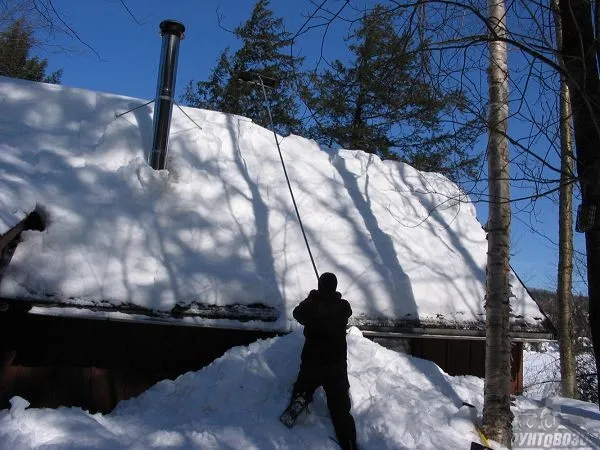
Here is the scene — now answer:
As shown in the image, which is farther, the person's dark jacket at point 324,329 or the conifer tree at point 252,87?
the conifer tree at point 252,87

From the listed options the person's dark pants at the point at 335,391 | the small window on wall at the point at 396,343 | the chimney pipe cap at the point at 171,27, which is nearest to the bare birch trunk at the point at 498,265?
the person's dark pants at the point at 335,391

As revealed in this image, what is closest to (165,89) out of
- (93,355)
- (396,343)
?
(93,355)

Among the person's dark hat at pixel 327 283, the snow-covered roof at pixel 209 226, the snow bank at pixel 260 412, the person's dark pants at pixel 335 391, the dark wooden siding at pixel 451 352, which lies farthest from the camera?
the dark wooden siding at pixel 451 352

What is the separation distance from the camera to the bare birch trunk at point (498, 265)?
19.2 feet

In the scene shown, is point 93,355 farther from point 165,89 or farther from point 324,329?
point 165,89

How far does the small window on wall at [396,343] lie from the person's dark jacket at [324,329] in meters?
2.37

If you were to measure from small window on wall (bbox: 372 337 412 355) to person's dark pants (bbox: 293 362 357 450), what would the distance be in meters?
2.40

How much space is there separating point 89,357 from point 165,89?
14.1ft

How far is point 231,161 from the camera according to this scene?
30.3ft

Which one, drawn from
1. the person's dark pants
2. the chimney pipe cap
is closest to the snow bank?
the person's dark pants

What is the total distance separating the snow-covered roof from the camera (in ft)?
21.6

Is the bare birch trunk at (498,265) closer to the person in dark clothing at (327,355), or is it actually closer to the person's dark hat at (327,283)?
the person in dark clothing at (327,355)

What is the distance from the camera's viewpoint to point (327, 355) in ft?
18.0

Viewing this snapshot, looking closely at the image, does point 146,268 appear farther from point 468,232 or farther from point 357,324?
point 468,232
